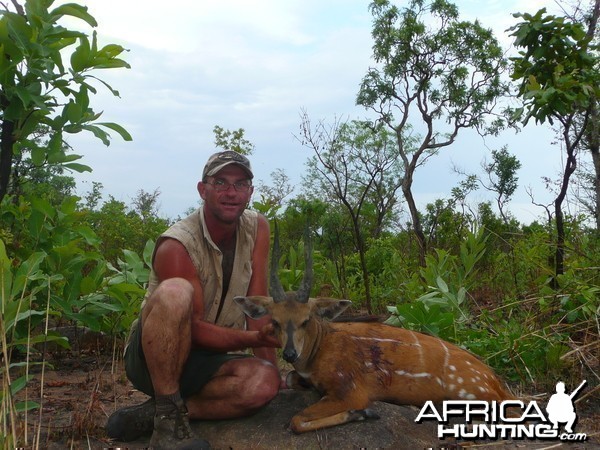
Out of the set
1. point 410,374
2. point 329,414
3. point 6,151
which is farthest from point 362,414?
point 6,151

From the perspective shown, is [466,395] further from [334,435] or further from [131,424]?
[131,424]

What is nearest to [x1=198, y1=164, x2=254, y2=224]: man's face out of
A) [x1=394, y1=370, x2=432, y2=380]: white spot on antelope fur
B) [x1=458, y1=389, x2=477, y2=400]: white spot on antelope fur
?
[x1=394, y1=370, x2=432, y2=380]: white spot on antelope fur

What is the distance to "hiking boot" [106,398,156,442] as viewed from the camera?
441 cm

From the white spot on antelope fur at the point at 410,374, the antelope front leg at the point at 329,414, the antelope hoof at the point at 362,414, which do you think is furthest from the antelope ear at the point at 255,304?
the white spot on antelope fur at the point at 410,374

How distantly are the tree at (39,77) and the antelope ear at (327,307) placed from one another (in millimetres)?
2081

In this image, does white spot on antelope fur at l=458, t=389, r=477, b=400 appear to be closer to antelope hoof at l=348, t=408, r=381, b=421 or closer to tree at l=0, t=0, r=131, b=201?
antelope hoof at l=348, t=408, r=381, b=421

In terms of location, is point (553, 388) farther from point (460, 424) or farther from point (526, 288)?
point (526, 288)

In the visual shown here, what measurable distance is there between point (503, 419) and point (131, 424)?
2470 mm

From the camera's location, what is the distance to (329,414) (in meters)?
4.32

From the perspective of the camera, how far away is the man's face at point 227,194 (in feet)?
14.9

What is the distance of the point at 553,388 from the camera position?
5.50 metres

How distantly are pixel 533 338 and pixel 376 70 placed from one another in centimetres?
2317

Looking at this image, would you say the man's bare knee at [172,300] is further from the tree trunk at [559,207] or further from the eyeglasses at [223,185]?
the tree trunk at [559,207]

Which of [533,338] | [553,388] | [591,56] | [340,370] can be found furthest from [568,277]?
[340,370]
